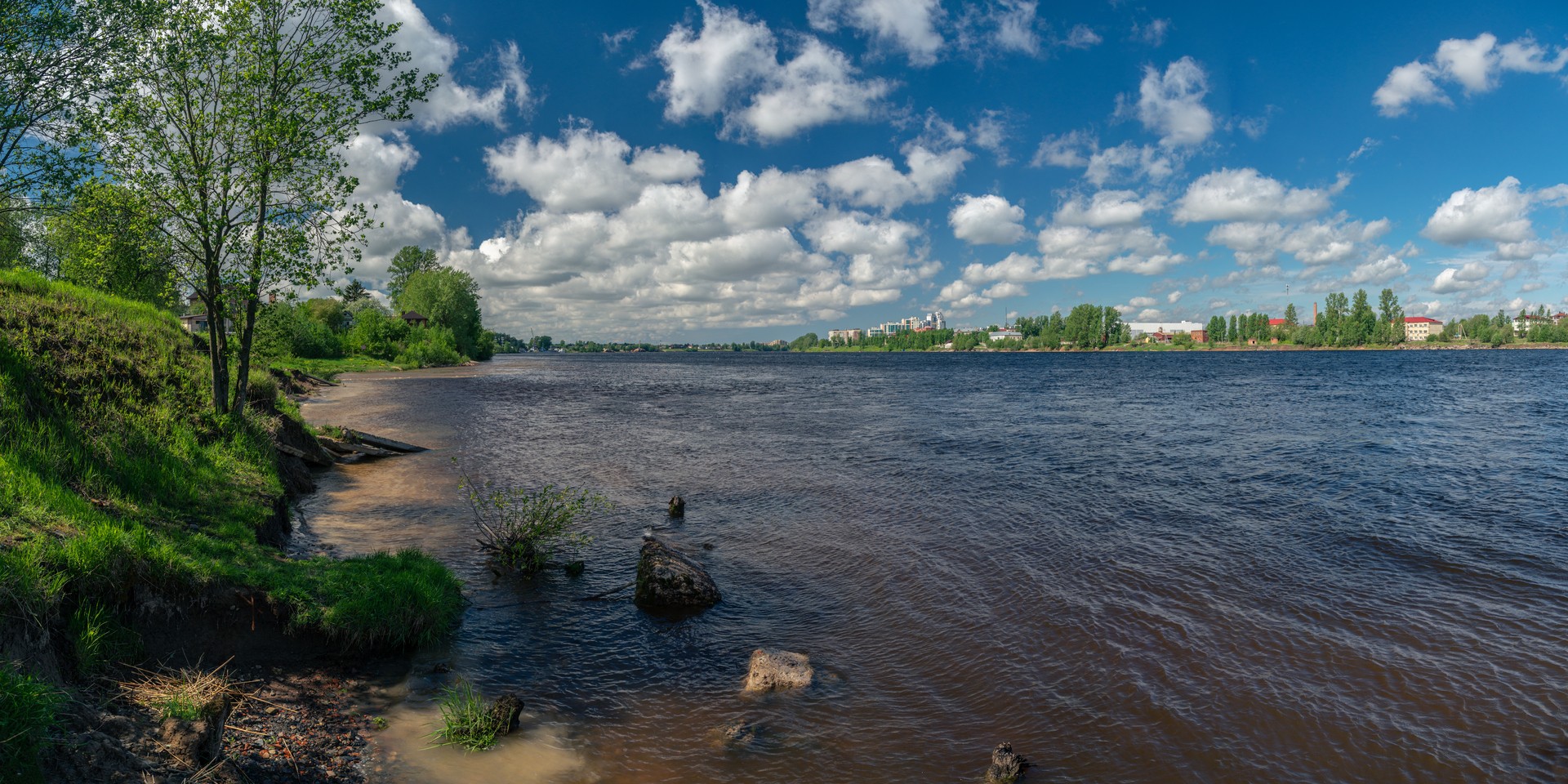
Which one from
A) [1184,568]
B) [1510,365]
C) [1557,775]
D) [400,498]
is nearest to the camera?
[1557,775]

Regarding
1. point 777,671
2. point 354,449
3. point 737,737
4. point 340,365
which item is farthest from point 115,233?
point 340,365

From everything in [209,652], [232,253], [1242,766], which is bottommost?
[1242,766]

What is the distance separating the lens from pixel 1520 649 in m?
11.9

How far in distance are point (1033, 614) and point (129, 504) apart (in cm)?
1576

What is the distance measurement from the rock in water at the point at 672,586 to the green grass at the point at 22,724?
8.98 meters

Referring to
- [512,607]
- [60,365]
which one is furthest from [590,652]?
[60,365]

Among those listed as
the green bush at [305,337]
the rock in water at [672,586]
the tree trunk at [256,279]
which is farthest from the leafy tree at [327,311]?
the rock in water at [672,586]

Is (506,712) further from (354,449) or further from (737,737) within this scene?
(354,449)

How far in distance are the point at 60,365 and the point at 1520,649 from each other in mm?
27420

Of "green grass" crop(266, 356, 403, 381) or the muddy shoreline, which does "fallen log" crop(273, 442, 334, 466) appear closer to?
the muddy shoreline

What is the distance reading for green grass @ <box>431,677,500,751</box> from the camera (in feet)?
28.5

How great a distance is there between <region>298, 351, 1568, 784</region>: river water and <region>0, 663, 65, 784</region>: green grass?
11.8 feet

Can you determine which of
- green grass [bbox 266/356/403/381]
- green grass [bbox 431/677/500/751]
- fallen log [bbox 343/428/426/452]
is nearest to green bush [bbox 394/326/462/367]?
green grass [bbox 266/356/403/381]

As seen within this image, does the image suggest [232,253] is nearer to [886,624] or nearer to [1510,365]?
[886,624]
